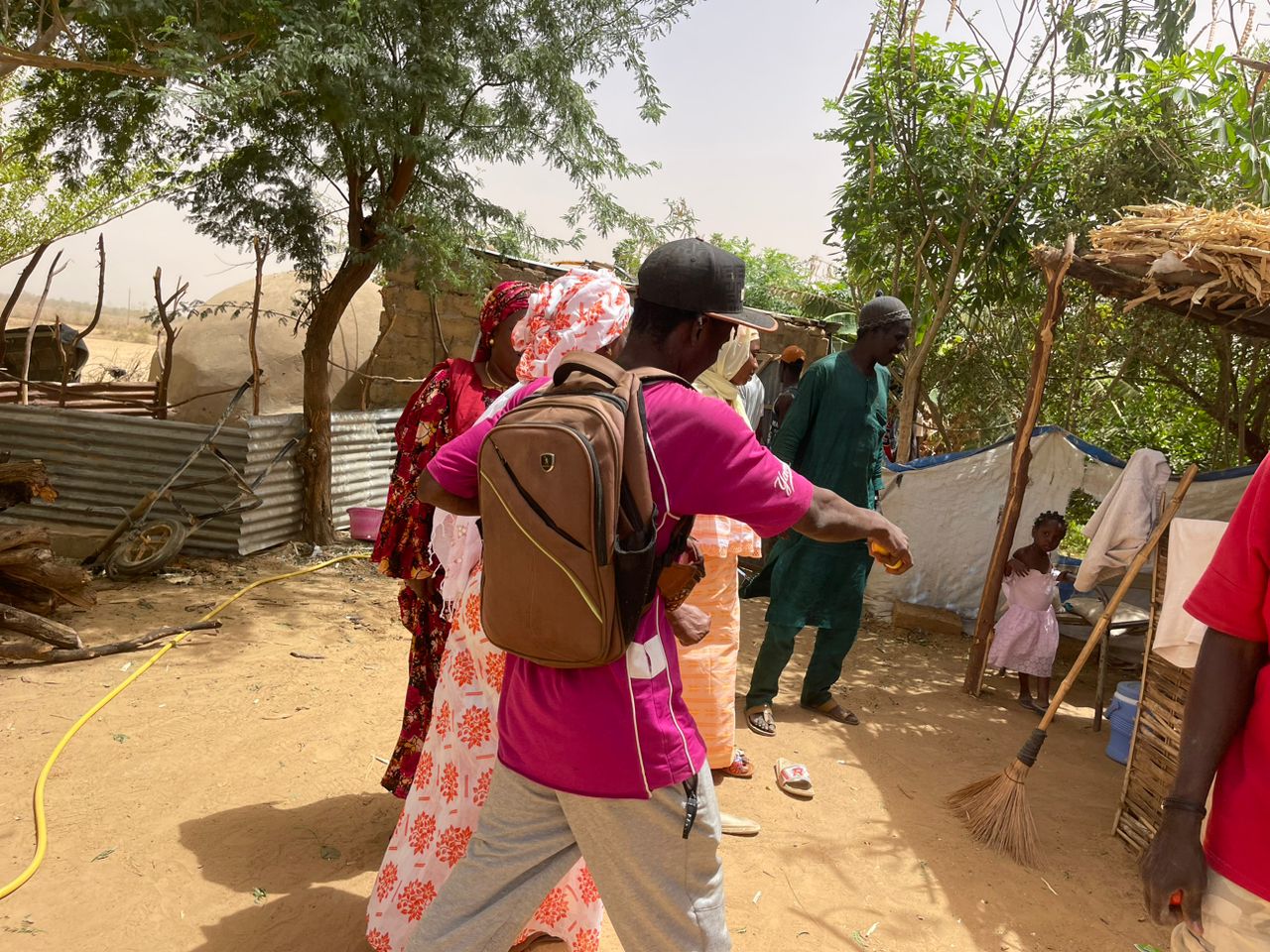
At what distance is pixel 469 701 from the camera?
249 cm

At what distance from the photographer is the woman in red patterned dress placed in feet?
9.49

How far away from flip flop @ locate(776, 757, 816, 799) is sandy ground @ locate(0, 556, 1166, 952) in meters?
0.06

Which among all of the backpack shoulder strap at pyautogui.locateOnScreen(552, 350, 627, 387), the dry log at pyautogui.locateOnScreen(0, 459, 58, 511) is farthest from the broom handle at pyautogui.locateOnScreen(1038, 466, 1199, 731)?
the dry log at pyautogui.locateOnScreen(0, 459, 58, 511)

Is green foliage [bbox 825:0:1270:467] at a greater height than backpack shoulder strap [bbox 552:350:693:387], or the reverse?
green foliage [bbox 825:0:1270:467]

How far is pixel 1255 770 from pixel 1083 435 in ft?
28.8

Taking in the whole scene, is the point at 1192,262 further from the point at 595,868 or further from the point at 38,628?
the point at 38,628

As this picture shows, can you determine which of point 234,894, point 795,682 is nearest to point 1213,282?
point 795,682

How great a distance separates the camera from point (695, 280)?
1737 millimetres

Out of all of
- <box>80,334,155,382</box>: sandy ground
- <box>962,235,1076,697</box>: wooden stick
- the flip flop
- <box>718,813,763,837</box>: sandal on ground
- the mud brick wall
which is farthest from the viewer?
<box>80,334,155,382</box>: sandy ground

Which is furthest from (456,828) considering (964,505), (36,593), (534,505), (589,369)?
(964,505)

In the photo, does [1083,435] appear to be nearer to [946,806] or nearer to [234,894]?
[946,806]

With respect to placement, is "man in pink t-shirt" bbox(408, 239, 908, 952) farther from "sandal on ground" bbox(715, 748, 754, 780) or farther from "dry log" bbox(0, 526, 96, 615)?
"dry log" bbox(0, 526, 96, 615)

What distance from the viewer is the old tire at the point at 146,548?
632 centimetres

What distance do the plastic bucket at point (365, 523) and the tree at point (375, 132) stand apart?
27cm
